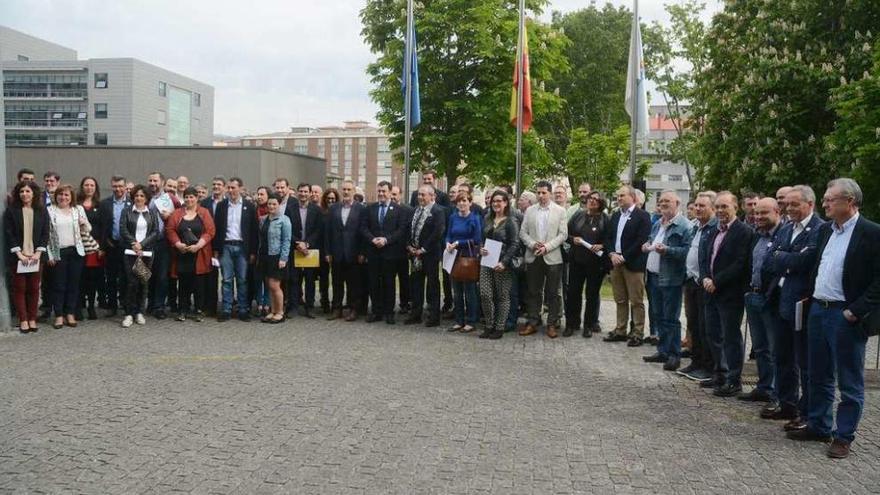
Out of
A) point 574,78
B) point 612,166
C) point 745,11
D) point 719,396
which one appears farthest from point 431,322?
point 574,78

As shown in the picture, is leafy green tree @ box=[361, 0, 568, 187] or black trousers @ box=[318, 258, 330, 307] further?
leafy green tree @ box=[361, 0, 568, 187]

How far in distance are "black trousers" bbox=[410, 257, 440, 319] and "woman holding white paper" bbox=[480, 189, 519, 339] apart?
0.86m

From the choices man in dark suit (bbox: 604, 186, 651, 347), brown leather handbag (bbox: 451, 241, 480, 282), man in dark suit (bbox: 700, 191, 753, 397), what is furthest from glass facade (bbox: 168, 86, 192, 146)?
man in dark suit (bbox: 700, 191, 753, 397)

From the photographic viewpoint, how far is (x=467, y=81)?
2845 centimetres

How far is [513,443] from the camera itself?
6.18 meters

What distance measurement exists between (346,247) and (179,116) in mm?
117347

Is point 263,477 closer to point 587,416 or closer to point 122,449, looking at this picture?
point 122,449

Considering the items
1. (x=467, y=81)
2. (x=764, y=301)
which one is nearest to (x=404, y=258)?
(x=764, y=301)

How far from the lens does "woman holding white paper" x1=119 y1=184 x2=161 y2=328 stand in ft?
38.8

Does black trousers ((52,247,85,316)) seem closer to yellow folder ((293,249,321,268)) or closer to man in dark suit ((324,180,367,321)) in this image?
yellow folder ((293,249,321,268))

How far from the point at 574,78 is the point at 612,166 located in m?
15.7

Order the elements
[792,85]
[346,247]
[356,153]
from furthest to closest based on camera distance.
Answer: [356,153]
[792,85]
[346,247]

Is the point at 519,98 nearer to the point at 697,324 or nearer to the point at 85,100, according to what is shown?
the point at 697,324

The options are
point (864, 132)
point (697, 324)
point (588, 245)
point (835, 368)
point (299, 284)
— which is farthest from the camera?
point (864, 132)
